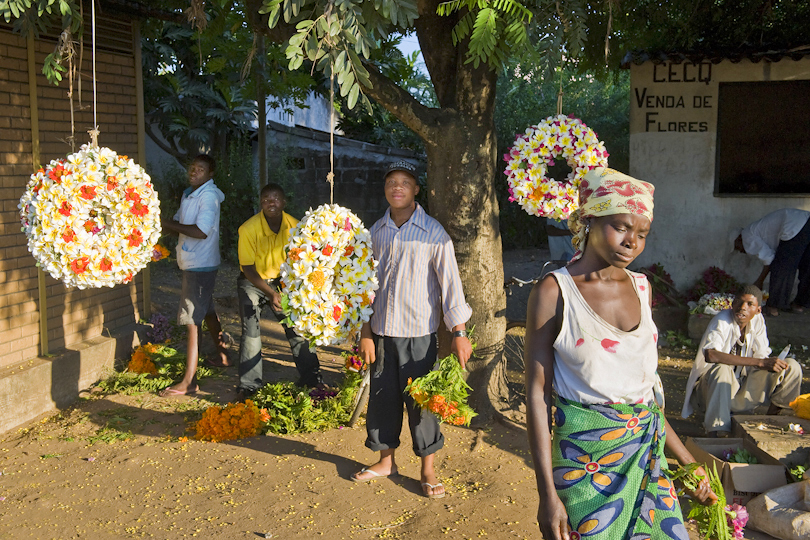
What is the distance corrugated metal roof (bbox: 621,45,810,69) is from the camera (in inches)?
341

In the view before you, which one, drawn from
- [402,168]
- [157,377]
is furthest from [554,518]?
[157,377]

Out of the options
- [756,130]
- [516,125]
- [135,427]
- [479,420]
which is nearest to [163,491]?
[135,427]

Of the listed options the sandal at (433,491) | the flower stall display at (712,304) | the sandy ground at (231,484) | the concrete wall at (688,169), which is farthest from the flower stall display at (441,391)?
the concrete wall at (688,169)

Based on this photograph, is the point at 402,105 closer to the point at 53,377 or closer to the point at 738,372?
the point at 738,372

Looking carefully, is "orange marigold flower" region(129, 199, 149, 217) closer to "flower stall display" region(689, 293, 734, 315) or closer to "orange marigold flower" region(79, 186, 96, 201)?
"orange marigold flower" region(79, 186, 96, 201)

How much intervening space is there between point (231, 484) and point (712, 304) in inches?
242

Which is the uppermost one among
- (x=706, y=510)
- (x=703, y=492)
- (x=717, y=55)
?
(x=717, y=55)

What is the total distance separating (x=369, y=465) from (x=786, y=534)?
103 inches

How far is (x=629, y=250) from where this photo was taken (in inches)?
106

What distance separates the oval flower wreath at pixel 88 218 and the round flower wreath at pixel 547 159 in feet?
8.55

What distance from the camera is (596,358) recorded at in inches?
104

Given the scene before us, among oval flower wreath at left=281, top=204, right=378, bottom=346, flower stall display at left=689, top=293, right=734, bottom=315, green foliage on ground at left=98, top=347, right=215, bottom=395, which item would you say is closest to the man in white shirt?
flower stall display at left=689, top=293, right=734, bottom=315

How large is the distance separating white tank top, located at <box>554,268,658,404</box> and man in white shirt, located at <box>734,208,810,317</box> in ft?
21.9

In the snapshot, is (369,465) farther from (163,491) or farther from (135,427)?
(135,427)
